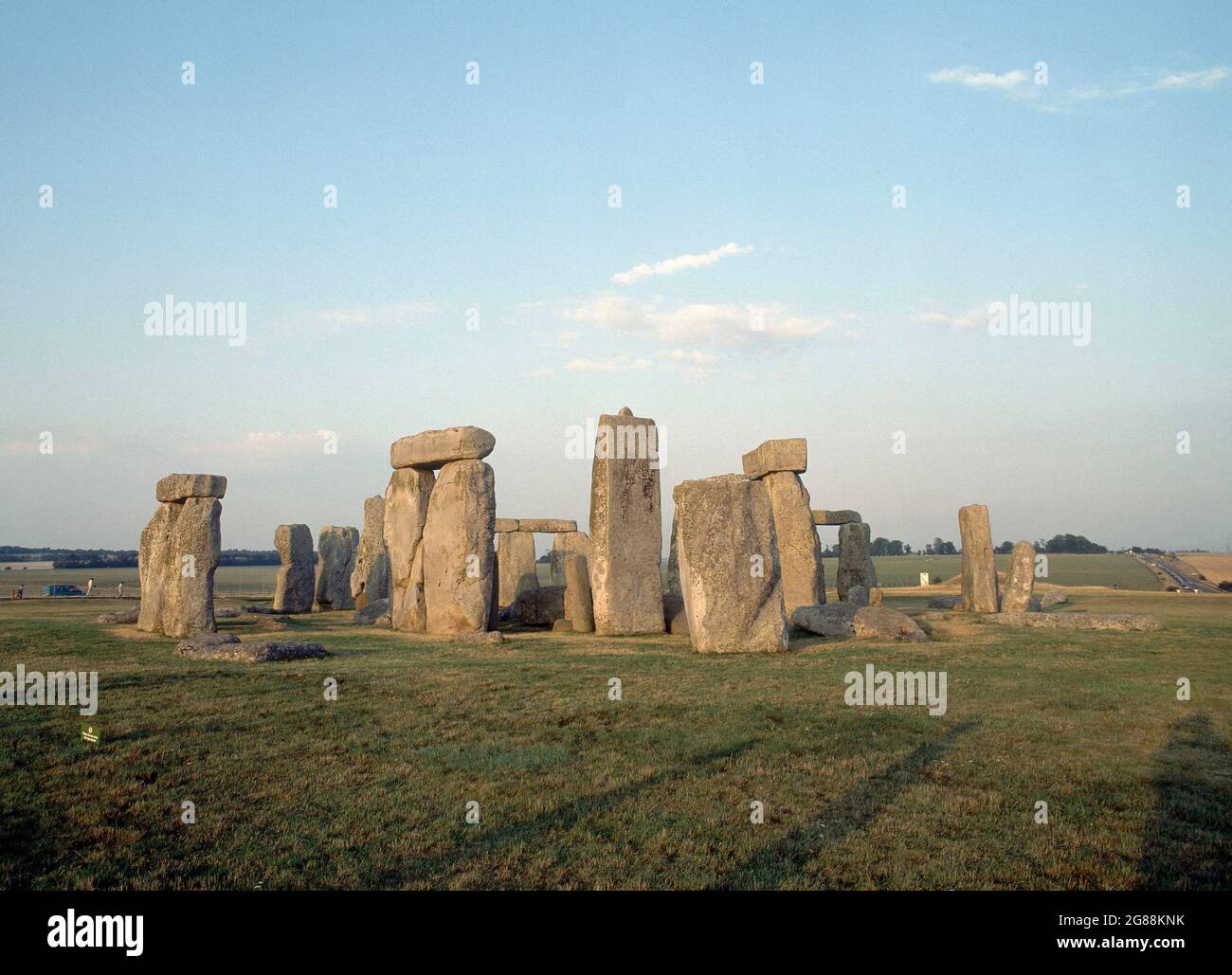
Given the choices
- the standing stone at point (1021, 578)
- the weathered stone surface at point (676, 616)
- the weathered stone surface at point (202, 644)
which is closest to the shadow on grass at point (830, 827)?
the weathered stone surface at point (202, 644)

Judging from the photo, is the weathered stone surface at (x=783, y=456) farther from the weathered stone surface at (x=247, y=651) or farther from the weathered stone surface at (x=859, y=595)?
the weathered stone surface at (x=247, y=651)

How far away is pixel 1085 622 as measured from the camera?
14359mm

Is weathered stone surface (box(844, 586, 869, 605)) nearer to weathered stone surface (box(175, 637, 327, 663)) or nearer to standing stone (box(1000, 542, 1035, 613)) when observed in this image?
standing stone (box(1000, 542, 1035, 613))

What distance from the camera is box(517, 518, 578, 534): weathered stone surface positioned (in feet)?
84.9

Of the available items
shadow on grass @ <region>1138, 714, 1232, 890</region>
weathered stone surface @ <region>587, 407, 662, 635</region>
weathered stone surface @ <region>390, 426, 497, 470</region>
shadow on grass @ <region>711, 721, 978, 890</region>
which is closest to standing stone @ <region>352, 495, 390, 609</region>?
weathered stone surface @ <region>390, 426, 497, 470</region>

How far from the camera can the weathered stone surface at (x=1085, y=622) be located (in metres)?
Result: 14.1

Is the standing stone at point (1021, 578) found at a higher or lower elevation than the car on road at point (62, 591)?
higher

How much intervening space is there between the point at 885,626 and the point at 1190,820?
8783 millimetres

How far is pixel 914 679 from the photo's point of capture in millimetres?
8977

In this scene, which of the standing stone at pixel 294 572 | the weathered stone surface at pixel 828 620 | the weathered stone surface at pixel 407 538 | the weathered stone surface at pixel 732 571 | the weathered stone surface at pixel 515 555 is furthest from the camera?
the weathered stone surface at pixel 515 555

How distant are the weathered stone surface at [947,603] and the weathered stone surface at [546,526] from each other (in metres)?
10.8
